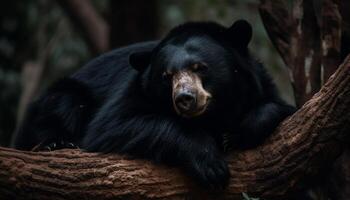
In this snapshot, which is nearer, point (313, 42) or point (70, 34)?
point (313, 42)

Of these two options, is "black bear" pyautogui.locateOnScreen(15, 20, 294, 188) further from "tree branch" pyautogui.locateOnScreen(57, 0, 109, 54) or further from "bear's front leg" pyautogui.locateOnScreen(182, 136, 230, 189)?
"tree branch" pyautogui.locateOnScreen(57, 0, 109, 54)

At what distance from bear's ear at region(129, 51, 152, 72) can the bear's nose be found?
907 millimetres

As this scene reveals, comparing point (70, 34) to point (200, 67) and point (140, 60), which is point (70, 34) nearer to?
point (140, 60)

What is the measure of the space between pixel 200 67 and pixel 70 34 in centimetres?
854

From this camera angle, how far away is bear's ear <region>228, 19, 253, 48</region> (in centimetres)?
596

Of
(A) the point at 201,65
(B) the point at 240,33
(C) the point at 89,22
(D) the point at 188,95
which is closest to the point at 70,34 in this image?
(C) the point at 89,22

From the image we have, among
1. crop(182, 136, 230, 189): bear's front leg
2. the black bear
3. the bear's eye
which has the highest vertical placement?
the bear's eye

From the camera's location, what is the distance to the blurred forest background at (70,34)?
438 inches

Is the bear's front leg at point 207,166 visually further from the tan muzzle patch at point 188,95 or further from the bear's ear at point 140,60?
the bear's ear at point 140,60

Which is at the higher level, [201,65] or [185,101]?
[201,65]

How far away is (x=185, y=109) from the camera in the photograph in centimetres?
537

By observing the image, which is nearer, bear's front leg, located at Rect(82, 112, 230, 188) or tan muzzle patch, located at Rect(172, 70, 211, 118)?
bear's front leg, located at Rect(82, 112, 230, 188)

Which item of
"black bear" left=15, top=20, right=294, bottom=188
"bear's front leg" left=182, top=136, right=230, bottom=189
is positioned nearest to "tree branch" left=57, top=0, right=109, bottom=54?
"black bear" left=15, top=20, right=294, bottom=188

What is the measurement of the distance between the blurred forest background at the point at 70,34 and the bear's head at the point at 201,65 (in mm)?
4639
